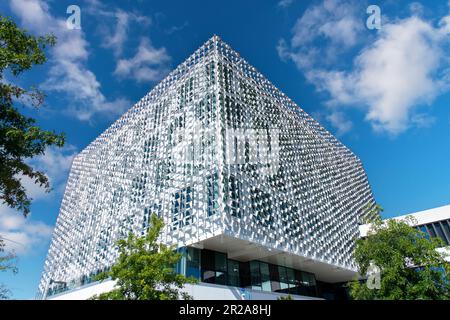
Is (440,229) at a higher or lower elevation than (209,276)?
higher

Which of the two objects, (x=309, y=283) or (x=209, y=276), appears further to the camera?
(x=309, y=283)

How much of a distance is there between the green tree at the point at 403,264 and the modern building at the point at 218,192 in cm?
537

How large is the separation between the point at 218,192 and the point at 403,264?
12.9m

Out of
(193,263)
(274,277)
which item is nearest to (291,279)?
(274,277)

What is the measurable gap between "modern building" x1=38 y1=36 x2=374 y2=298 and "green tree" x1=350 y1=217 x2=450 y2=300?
537cm

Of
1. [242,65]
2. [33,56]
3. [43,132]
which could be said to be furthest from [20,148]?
[242,65]

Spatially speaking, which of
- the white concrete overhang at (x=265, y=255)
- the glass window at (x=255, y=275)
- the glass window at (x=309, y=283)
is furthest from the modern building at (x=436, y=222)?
the glass window at (x=255, y=275)

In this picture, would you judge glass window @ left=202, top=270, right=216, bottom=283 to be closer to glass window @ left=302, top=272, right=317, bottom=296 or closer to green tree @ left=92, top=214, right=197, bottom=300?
green tree @ left=92, top=214, right=197, bottom=300

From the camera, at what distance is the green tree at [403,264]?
53.0ft

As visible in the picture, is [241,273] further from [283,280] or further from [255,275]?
[283,280]

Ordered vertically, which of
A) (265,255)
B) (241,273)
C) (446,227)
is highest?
(446,227)

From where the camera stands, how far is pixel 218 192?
23375 mm

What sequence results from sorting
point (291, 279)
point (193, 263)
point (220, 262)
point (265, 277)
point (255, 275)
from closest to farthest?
point (193, 263) < point (220, 262) < point (255, 275) < point (265, 277) < point (291, 279)

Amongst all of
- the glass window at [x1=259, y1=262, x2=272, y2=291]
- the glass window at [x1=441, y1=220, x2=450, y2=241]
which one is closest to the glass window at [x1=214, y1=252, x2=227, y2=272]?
the glass window at [x1=259, y1=262, x2=272, y2=291]
